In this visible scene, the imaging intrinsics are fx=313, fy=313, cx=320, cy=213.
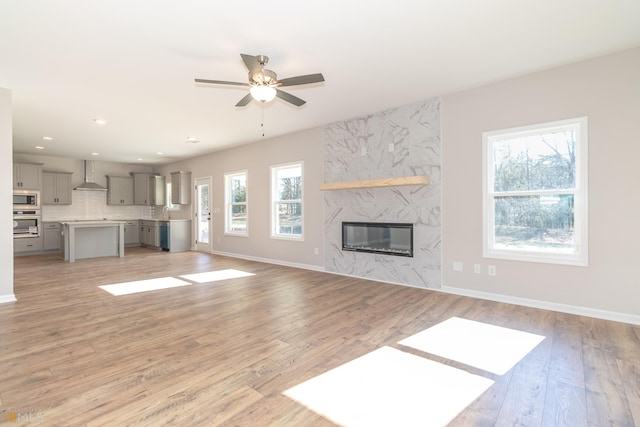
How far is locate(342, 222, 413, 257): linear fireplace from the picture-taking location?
486 cm

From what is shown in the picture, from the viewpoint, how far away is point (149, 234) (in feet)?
32.2

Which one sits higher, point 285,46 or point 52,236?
point 285,46

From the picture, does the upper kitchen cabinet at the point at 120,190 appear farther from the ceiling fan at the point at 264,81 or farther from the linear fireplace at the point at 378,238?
the ceiling fan at the point at 264,81

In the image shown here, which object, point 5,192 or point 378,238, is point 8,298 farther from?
point 378,238

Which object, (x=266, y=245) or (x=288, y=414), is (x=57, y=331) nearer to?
(x=288, y=414)

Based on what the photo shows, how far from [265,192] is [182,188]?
11.9 ft

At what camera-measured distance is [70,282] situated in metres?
5.11

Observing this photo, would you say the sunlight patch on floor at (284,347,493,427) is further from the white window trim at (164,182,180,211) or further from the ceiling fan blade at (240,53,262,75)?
the white window trim at (164,182,180,211)

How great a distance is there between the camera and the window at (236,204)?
25.4 feet

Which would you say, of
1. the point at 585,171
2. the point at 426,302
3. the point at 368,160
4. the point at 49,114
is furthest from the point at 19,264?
the point at 585,171

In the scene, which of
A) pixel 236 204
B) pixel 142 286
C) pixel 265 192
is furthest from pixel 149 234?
pixel 142 286

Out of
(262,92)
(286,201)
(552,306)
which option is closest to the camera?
(262,92)

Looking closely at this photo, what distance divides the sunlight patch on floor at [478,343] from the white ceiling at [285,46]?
111 inches

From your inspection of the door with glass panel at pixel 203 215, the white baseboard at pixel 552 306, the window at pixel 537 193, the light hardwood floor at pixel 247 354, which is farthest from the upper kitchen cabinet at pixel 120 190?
the window at pixel 537 193
